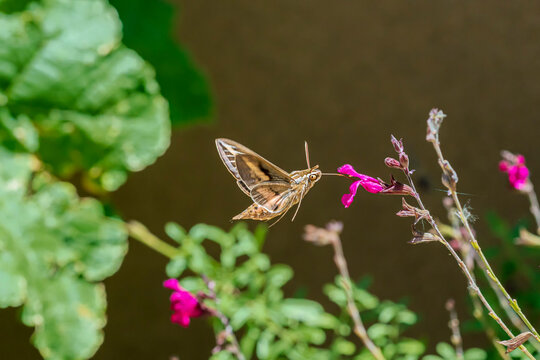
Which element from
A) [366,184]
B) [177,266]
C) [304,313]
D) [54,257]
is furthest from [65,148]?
[366,184]

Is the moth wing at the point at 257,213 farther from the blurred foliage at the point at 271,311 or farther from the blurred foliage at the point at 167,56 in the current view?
the blurred foliage at the point at 167,56

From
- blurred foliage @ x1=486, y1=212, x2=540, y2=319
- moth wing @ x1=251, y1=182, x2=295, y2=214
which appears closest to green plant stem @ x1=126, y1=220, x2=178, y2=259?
blurred foliage @ x1=486, y1=212, x2=540, y2=319

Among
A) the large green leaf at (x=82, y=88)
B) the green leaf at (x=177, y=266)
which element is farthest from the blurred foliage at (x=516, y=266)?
the large green leaf at (x=82, y=88)

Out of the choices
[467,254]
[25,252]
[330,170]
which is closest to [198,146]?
[330,170]

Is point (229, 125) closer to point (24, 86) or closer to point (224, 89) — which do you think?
point (224, 89)

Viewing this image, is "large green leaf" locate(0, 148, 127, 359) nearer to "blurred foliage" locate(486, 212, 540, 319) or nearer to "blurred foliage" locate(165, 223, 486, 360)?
"blurred foliage" locate(165, 223, 486, 360)

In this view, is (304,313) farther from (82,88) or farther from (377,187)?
(82,88)

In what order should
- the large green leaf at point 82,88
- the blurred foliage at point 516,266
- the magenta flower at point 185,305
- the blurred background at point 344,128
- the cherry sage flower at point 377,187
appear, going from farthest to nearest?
the blurred background at point 344,128 → the large green leaf at point 82,88 → the blurred foliage at point 516,266 → the magenta flower at point 185,305 → the cherry sage flower at point 377,187
